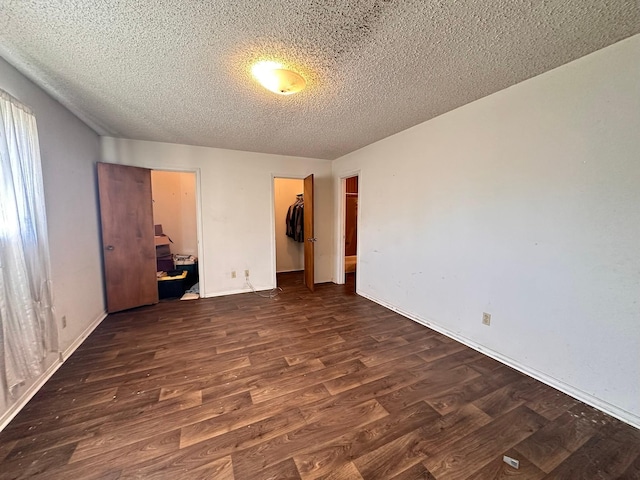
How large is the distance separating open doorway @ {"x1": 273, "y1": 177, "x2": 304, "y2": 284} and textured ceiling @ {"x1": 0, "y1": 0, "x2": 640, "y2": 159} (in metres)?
3.03

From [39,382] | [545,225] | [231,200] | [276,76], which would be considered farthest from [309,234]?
[39,382]

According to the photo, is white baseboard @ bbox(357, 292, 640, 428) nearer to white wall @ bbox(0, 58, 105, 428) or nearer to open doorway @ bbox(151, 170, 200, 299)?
white wall @ bbox(0, 58, 105, 428)

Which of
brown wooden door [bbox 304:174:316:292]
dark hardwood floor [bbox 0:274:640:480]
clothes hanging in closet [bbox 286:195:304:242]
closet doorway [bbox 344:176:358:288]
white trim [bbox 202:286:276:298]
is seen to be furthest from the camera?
closet doorway [bbox 344:176:358:288]

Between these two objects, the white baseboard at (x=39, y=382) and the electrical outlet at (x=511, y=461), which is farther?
the white baseboard at (x=39, y=382)

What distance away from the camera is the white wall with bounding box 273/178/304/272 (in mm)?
5523

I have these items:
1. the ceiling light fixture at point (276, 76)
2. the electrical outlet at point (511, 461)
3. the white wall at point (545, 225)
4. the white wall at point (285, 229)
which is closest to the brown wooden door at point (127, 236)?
the ceiling light fixture at point (276, 76)

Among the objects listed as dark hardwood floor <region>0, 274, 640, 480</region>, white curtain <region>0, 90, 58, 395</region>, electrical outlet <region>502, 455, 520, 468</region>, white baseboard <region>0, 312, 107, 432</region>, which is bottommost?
electrical outlet <region>502, 455, 520, 468</region>

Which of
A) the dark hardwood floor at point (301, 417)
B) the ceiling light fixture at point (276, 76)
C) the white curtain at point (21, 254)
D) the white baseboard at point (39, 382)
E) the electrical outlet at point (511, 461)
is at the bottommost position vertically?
the electrical outlet at point (511, 461)

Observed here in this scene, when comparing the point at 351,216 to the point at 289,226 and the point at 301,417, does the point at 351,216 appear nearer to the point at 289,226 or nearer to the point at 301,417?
the point at 289,226

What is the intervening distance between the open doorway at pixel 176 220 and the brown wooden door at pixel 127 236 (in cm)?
86

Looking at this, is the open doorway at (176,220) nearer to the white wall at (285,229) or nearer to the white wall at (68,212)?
the white wall at (68,212)

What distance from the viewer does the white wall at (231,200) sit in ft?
11.5

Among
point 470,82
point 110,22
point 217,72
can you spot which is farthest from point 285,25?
point 470,82

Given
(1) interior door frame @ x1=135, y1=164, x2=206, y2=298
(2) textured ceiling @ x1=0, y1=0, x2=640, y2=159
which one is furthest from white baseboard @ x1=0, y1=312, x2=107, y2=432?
(2) textured ceiling @ x1=0, y1=0, x2=640, y2=159
